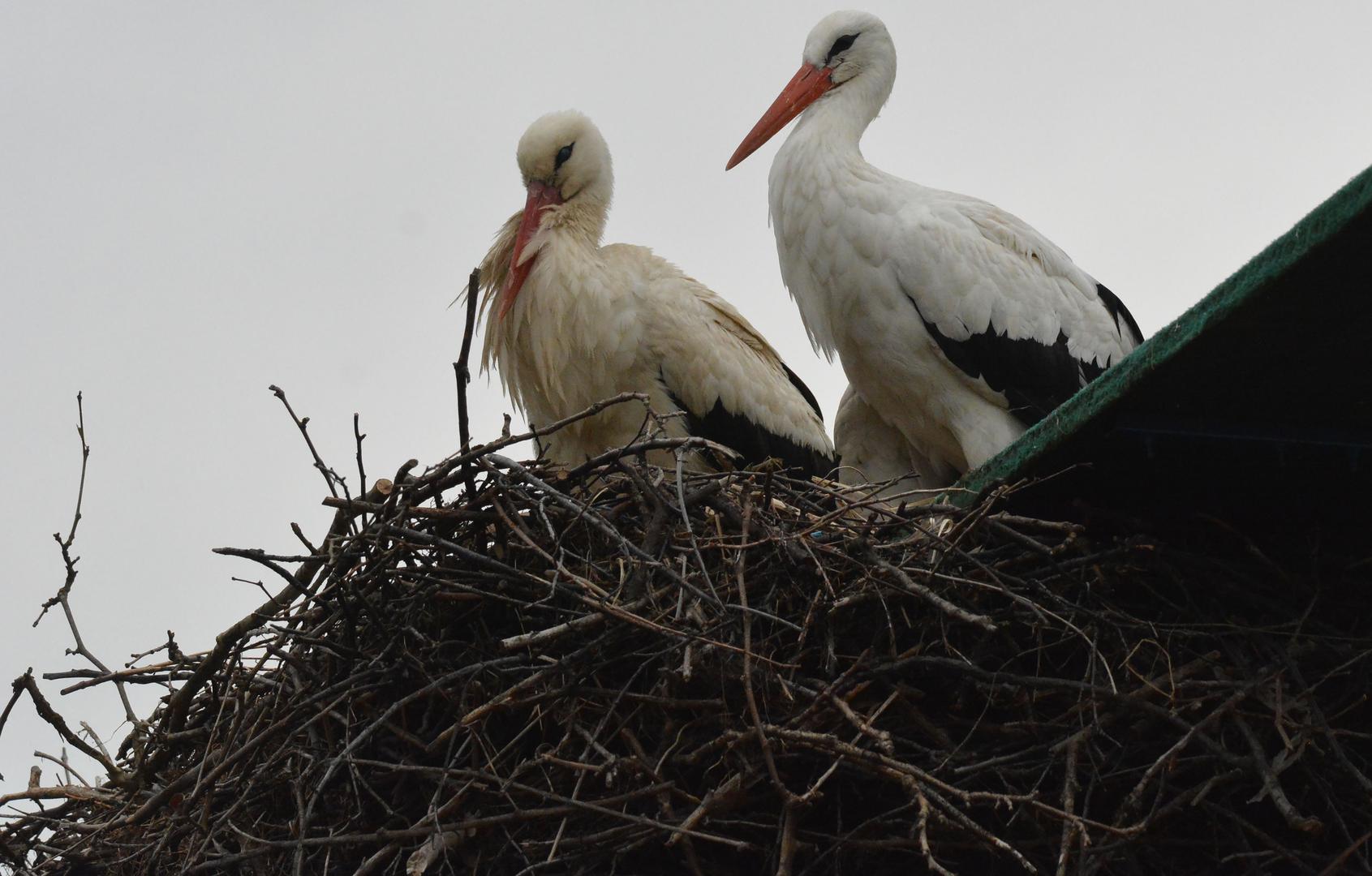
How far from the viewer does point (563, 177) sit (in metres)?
5.07

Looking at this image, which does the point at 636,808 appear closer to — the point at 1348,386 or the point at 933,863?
the point at 933,863

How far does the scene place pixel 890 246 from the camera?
4395 mm

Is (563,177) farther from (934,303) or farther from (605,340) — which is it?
(934,303)

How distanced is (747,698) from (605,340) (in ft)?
6.95

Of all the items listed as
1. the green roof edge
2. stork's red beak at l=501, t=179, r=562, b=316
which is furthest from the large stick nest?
stork's red beak at l=501, t=179, r=562, b=316

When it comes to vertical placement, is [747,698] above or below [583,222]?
below

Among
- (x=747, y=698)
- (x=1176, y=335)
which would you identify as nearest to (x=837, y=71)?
(x=1176, y=335)

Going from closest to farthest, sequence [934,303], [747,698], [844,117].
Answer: [747,698], [934,303], [844,117]

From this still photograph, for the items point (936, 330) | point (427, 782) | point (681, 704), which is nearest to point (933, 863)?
point (681, 704)

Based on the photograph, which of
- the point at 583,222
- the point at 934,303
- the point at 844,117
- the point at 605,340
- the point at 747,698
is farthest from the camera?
the point at 583,222

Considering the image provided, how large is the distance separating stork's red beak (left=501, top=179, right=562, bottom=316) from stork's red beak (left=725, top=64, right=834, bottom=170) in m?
0.57

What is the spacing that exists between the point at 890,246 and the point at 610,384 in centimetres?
92

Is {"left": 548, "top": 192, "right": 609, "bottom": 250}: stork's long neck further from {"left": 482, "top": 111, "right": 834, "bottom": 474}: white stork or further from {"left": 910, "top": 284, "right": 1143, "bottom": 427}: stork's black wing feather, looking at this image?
{"left": 910, "top": 284, "right": 1143, "bottom": 427}: stork's black wing feather

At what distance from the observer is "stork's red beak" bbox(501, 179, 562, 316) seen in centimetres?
486
